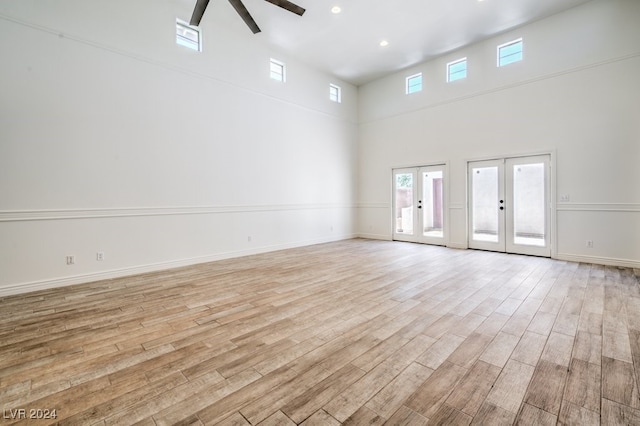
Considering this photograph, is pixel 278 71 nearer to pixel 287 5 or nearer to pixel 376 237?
pixel 287 5

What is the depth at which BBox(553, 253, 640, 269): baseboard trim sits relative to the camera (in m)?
4.88

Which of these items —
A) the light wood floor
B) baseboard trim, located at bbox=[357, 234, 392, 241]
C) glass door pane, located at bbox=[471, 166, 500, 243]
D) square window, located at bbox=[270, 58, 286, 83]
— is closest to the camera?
the light wood floor

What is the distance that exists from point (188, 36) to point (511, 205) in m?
7.36

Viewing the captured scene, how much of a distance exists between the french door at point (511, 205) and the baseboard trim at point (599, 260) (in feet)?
0.81

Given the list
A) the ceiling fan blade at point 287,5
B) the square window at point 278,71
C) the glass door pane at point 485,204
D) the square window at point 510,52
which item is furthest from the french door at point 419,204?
the ceiling fan blade at point 287,5

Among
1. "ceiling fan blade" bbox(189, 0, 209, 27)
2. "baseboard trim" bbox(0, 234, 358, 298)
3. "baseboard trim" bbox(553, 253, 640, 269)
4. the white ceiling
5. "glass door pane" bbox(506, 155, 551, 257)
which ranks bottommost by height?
"baseboard trim" bbox(553, 253, 640, 269)

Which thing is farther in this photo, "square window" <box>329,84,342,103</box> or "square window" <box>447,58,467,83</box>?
"square window" <box>329,84,342,103</box>

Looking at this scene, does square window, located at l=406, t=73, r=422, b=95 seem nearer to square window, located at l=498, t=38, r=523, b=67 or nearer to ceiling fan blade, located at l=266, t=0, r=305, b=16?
square window, located at l=498, t=38, r=523, b=67

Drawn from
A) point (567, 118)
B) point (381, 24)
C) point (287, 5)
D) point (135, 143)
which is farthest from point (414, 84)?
point (135, 143)

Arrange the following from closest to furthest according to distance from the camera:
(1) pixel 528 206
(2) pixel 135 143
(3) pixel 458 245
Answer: (2) pixel 135 143, (1) pixel 528 206, (3) pixel 458 245

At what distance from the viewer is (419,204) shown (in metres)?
7.75

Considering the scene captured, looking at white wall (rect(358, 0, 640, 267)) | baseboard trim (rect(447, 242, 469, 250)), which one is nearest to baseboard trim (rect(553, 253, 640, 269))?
white wall (rect(358, 0, 640, 267))

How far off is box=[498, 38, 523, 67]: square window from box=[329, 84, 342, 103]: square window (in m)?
4.04

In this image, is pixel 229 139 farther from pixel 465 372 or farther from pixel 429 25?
pixel 465 372
